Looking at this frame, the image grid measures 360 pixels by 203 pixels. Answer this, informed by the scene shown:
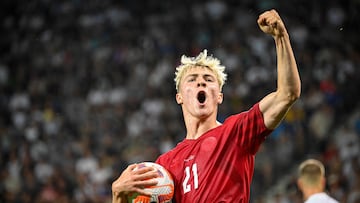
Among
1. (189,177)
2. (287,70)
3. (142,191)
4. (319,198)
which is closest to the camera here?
(287,70)

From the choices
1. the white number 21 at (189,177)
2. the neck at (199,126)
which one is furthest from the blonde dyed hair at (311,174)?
the white number 21 at (189,177)

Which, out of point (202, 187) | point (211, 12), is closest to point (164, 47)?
point (211, 12)

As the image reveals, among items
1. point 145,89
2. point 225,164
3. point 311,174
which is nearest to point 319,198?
point 311,174

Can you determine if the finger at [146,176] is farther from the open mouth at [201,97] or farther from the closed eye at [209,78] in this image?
the closed eye at [209,78]

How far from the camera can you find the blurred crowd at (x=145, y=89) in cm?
967

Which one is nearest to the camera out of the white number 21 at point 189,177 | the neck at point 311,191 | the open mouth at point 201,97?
the white number 21 at point 189,177

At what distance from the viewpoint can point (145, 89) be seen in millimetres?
12164

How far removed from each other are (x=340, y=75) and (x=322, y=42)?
42.4 inches

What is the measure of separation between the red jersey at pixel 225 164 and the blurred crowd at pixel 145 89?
423cm

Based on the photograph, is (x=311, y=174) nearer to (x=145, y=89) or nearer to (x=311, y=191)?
(x=311, y=191)

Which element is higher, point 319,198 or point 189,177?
point 189,177

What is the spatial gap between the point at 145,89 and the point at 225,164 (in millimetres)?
7955

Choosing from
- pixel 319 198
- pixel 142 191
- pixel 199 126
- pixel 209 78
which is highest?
pixel 209 78

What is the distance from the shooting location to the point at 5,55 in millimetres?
14891
